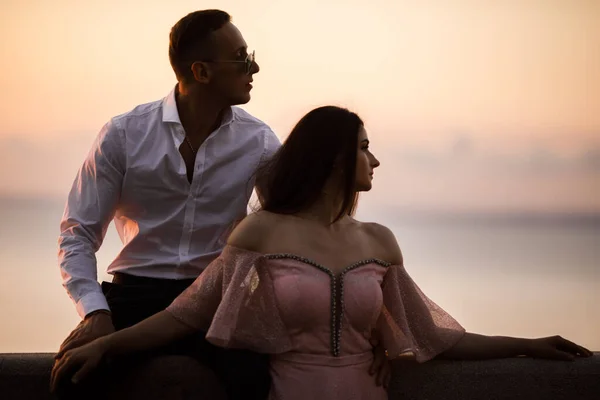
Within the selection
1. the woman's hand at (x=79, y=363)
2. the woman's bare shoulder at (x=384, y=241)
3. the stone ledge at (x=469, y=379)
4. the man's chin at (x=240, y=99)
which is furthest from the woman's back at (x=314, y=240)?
the man's chin at (x=240, y=99)

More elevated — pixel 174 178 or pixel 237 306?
pixel 174 178

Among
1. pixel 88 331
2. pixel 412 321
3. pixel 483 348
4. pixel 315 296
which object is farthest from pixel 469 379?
pixel 88 331

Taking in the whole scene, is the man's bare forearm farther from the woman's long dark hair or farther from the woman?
the woman's long dark hair

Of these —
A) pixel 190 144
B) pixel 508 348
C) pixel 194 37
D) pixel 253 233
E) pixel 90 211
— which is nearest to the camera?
pixel 253 233

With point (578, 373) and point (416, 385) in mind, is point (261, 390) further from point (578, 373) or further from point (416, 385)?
point (578, 373)

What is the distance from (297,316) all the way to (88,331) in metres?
0.67

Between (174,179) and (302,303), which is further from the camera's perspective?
(174,179)

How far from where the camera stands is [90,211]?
3.47 m

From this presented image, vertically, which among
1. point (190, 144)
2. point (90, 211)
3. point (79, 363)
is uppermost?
point (190, 144)

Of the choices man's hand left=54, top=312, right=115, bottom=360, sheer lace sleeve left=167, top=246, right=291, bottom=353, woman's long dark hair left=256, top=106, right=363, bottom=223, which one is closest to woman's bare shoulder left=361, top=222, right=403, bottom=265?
woman's long dark hair left=256, top=106, right=363, bottom=223

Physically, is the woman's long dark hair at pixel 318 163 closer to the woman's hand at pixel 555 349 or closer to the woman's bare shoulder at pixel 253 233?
the woman's bare shoulder at pixel 253 233

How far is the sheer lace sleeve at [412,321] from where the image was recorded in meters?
3.14

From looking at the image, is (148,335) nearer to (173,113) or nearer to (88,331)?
(88,331)

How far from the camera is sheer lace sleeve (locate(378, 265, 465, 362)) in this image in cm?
314
